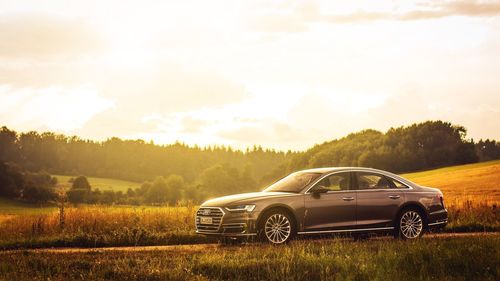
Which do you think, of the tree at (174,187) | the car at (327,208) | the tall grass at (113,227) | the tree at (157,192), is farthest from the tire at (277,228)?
the tree at (174,187)

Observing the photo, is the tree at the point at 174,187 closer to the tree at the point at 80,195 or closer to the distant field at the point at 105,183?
the distant field at the point at 105,183

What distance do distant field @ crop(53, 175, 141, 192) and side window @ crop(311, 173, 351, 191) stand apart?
3817 inches

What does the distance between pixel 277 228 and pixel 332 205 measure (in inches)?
60.8

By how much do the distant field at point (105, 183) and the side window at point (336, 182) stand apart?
97.0 m

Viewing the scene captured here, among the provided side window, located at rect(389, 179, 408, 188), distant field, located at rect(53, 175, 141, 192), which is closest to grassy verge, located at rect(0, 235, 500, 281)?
side window, located at rect(389, 179, 408, 188)

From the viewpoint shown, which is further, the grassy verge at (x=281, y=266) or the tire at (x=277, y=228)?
the tire at (x=277, y=228)

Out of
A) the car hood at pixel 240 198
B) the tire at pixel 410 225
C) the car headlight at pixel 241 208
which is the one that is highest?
the car hood at pixel 240 198

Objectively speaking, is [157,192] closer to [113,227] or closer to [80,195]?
[80,195]

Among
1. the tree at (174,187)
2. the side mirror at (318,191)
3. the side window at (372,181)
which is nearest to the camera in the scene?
the side mirror at (318,191)

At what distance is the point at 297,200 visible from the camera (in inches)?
604

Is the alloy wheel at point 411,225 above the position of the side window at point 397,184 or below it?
below

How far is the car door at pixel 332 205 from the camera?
15.4 metres

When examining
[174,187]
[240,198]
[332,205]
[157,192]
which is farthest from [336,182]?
[174,187]

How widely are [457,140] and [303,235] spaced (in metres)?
86.0
